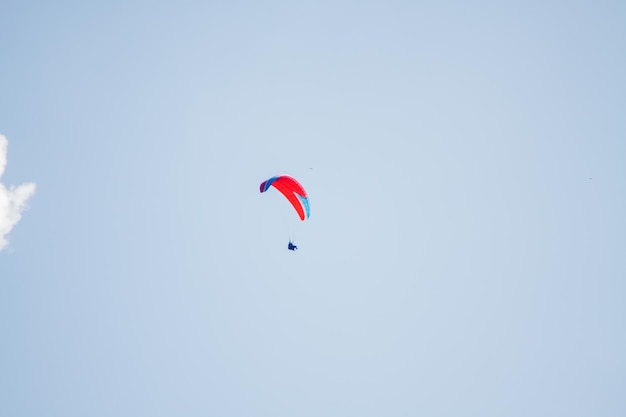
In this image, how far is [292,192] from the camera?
87.4ft

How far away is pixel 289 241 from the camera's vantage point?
27.9 meters

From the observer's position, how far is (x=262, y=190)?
25.5 meters

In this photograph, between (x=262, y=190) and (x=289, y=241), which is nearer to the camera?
(x=262, y=190)

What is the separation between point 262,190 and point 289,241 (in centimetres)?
408

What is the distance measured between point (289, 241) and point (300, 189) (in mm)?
3720

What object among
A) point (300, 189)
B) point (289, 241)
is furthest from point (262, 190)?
point (289, 241)

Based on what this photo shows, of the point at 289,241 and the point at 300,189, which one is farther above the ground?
the point at 300,189

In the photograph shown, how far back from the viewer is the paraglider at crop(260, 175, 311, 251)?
2582cm

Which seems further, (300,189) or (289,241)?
(289,241)

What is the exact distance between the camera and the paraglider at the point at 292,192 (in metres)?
25.8

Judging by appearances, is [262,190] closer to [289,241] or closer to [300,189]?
[300,189]

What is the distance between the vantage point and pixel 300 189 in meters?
26.0

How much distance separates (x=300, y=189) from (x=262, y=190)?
2.16m
